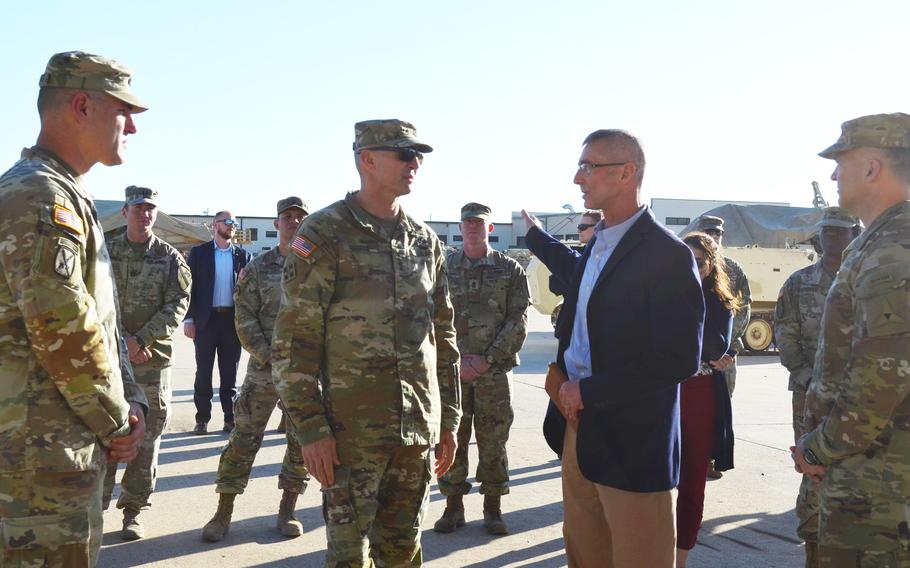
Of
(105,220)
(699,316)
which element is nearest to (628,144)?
(699,316)

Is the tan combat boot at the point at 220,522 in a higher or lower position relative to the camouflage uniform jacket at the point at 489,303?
lower

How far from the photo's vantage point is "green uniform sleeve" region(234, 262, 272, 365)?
5723 millimetres

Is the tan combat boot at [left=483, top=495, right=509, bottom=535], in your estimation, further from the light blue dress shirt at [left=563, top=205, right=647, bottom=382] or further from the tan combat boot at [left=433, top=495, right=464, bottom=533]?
the light blue dress shirt at [left=563, top=205, right=647, bottom=382]

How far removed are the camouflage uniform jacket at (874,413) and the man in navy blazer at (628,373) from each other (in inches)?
23.0

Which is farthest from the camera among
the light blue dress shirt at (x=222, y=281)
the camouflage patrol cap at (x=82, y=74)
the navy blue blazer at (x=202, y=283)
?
the light blue dress shirt at (x=222, y=281)

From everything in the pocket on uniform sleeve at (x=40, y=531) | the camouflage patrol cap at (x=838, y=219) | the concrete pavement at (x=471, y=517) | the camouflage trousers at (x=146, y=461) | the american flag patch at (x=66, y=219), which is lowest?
the concrete pavement at (x=471, y=517)

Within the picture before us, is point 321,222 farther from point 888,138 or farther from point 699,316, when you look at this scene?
point 888,138

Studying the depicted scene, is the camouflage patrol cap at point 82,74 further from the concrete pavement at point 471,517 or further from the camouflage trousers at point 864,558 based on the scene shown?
the concrete pavement at point 471,517

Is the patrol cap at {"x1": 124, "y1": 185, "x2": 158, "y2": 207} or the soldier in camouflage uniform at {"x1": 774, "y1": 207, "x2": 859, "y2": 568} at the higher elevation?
the patrol cap at {"x1": 124, "y1": 185, "x2": 158, "y2": 207}

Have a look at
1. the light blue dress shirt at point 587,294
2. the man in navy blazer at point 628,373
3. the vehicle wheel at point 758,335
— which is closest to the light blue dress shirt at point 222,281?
the light blue dress shirt at point 587,294

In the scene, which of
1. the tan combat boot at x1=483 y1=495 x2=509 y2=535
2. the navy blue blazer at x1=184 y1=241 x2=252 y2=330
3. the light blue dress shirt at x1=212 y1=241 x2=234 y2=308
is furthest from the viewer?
the light blue dress shirt at x1=212 y1=241 x2=234 y2=308

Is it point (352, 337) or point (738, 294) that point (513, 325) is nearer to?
point (738, 294)

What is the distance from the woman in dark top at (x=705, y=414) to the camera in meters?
4.75

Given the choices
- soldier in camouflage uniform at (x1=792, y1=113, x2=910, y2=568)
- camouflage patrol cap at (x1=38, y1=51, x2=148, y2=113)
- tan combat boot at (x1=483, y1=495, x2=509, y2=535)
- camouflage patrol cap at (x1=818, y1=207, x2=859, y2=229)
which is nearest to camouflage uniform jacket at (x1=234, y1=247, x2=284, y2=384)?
tan combat boot at (x1=483, y1=495, x2=509, y2=535)
